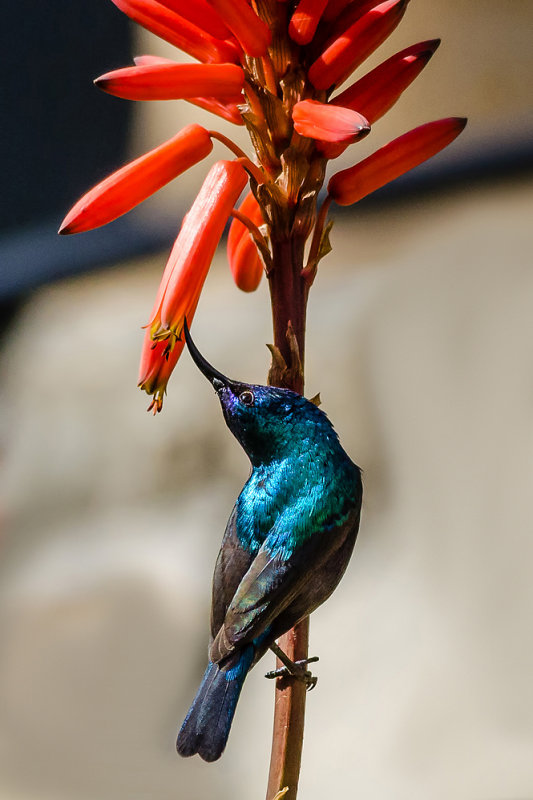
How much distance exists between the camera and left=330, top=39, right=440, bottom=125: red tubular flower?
376 mm

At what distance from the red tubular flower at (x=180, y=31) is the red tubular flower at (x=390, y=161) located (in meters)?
0.08

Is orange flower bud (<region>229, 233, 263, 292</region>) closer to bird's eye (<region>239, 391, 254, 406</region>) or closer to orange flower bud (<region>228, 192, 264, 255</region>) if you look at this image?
orange flower bud (<region>228, 192, 264, 255</region>)

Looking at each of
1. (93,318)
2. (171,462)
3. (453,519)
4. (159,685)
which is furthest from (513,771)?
(93,318)

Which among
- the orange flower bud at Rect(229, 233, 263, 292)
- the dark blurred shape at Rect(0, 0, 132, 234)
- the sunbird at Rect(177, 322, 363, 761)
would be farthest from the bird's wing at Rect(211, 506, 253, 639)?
the dark blurred shape at Rect(0, 0, 132, 234)

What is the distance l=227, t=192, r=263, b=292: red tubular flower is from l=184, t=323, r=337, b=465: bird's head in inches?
4.0

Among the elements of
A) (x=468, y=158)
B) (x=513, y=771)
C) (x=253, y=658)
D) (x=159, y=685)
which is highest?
(x=468, y=158)

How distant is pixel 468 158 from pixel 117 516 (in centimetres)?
72

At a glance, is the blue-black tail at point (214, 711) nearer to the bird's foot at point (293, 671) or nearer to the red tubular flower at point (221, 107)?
the bird's foot at point (293, 671)

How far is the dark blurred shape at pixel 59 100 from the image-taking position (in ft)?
4.29

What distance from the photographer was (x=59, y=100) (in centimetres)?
134

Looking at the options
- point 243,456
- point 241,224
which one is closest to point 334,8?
point 241,224

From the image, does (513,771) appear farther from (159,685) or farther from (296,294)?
(296,294)

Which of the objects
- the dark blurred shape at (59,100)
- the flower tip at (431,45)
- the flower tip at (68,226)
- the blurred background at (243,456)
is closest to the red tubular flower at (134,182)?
the flower tip at (68,226)

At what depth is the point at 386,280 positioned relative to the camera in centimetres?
122
